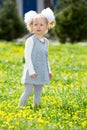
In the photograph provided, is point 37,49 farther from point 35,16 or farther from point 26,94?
point 26,94

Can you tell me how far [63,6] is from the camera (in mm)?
29312

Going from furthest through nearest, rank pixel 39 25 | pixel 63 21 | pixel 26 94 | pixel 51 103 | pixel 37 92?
pixel 63 21, pixel 51 103, pixel 37 92, pixel 26 94, pixel 39 25

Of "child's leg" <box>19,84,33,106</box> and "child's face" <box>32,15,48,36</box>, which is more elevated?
"child's face" <box>32,15,48,36</box>

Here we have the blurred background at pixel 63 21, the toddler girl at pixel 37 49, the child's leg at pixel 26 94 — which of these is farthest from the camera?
the blurred background at pixel 63 21

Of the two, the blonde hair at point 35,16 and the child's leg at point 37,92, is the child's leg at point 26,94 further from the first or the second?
the blonde hair at point 35,16

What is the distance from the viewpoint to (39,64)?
27.3 feet

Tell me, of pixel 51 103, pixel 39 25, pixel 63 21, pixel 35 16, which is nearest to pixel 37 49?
pixel 39 25

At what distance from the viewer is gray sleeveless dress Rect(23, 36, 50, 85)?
8258mm

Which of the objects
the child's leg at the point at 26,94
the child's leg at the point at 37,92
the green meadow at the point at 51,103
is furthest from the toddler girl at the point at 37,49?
the green meadow at the point at 51,103

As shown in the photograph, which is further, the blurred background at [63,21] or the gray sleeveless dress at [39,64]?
the blurred background at [63,21]

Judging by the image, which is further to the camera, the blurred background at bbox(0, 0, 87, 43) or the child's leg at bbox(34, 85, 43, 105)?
the blurred background at bbox(0, 0, 87, 43)

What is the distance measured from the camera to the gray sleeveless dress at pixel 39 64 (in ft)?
27.1

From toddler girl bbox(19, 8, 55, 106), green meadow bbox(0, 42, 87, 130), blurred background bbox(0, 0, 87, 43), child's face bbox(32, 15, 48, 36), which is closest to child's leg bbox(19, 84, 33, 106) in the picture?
toddler girl bbox(19, 8, 55, 106)

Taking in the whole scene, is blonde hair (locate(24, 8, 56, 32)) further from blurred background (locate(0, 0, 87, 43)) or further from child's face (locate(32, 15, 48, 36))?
blurred background (locate(0, 0, 87, 43))
